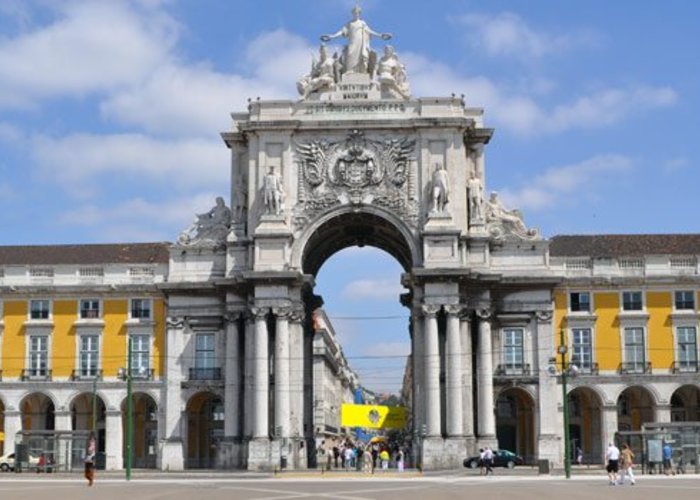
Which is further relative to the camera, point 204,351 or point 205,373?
point 204,351

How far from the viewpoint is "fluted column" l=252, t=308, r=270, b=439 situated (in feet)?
243

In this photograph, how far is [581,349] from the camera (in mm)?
78500

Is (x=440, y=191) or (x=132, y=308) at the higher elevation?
(x=440, y=191)

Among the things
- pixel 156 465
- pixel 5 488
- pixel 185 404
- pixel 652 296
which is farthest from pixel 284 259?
pixel 5 488

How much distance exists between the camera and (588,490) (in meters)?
44.7

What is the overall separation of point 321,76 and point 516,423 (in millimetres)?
26760

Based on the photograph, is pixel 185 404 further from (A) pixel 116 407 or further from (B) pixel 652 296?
(B) pixel 652 296

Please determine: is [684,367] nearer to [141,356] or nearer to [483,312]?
[483,312]

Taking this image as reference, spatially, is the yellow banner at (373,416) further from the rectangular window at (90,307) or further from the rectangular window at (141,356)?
the rectangular window at (90,307)

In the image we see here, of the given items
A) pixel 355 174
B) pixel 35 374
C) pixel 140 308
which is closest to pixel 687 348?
pixel 355 174

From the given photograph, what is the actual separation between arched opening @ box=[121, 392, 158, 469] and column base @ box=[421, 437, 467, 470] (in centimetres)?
1990

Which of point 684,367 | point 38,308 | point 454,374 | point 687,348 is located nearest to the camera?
point 454,374

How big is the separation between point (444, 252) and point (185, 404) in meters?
19.6

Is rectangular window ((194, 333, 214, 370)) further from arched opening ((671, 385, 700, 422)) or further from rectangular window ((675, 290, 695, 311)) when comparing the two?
arched opening ((671, 385, 700, 422))
